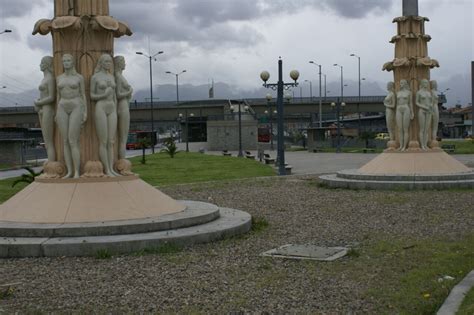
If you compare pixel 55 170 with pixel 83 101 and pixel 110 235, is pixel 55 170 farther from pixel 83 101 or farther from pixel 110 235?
pixel 110 235

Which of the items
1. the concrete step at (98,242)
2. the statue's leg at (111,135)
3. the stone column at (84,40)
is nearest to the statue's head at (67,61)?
the stone column at (84,40)

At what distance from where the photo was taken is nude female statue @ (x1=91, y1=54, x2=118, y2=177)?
10344 millimetres

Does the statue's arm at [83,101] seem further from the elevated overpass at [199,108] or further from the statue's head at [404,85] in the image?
the elevated overpass at [199,108]

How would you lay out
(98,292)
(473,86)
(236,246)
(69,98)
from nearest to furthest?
1. (98,292)
2. (236,246)
3. (69,98)
4. (473,86)

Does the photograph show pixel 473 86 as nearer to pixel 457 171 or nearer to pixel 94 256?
pixel 457 171

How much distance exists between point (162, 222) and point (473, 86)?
191ft

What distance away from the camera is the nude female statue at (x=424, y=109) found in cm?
1867

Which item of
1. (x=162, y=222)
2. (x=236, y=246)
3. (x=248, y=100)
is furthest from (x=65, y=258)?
(x=248, y=100)

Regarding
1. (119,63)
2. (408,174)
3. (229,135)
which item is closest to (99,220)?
(119,63)

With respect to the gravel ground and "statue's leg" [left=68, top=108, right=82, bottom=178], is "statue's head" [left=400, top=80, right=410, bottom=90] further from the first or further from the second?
"statue's leg" [left=68, top=108, right=82, bottom=178]

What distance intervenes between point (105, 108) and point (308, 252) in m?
3.95

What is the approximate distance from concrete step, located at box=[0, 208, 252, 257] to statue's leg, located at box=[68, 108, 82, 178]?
5.43 feet

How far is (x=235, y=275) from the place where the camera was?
7414 mm

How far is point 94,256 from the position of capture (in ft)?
27.8
